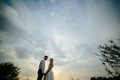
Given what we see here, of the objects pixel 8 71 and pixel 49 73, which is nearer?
pixel 49 73

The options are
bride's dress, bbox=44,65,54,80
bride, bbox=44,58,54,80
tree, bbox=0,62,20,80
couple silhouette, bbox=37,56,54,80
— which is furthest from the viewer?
tree, bbox=0,62,20,80

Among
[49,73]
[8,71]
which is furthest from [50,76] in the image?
[8,71]

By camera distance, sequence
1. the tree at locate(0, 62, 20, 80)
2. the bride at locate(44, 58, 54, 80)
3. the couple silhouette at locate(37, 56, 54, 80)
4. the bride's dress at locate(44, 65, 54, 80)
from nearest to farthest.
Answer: the couple silhouette at locate(37, 56, 54, 80) < the bride at locate(44, 58, 54, 80) < the bride's dress at locate(44, 65, 54, 80) < the tree at locate(0, 62, 20, 80)

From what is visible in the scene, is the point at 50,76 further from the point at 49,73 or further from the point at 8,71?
the point at 8,71

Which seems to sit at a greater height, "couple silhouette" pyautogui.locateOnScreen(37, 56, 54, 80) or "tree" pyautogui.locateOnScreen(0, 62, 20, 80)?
"tree" pyautogui.locateOnScreen(0, 62, 20, 80)

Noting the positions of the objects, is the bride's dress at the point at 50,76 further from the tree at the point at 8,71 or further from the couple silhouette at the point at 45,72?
the tree at the point at 8,71

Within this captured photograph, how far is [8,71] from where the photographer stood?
4159 centimetres

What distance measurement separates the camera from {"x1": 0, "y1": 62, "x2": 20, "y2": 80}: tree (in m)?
39.0

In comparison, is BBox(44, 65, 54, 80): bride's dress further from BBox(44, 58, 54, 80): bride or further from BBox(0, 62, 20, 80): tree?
BBox(0, 62, 20, 80): tree

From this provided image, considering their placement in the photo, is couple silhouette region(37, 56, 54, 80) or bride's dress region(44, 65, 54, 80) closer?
couple silhouette region(37, 56, 54, 80)

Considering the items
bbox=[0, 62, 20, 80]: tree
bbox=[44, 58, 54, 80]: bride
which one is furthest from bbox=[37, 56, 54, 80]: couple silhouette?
bbox=[0, 62, 20, 80]: tree

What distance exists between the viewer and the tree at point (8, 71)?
128ft

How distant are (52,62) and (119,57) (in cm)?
1434

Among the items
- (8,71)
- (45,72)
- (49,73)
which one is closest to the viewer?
(45,72)
